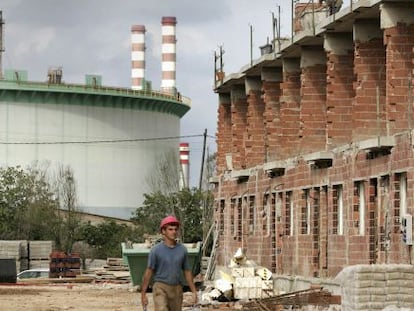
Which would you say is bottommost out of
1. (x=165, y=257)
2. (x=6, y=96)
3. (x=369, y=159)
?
(x=165, y=257)

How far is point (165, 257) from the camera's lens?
18844 millimetres

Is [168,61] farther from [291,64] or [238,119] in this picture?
[291,64]

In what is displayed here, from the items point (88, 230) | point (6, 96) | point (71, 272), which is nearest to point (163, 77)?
point (6, 96)

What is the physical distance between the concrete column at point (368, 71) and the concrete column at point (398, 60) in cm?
249

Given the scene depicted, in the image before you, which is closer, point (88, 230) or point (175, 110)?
point (88, 230)

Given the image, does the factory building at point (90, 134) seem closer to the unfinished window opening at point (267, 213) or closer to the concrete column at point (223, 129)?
the concrete column at point (223, 129)

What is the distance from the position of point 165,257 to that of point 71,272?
1888 inches

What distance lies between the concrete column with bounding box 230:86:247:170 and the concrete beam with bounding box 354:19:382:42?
686 inches

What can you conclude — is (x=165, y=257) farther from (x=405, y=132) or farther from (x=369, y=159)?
(x=369, y=159)

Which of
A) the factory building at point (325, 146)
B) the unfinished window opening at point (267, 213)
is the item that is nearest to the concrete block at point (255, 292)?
the factory building at point (325, 146)

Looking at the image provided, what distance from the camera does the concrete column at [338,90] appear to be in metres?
36.9

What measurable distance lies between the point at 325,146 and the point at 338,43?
3315 mm

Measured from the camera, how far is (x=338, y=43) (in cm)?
3688

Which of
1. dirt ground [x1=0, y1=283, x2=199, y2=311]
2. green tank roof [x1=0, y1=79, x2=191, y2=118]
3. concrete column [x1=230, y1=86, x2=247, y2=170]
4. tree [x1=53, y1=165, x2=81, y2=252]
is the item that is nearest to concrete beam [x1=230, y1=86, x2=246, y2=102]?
concrete column [x1=230, y1=86, x2=247, y2=170]
